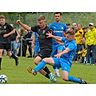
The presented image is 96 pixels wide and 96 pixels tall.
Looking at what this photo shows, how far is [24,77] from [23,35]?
938mm

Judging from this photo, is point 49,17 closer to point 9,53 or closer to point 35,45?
point 35,45

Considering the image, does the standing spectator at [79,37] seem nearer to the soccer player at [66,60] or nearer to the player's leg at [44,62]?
the soccer player at [66,60]

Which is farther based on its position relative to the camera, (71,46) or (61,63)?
(61,63)

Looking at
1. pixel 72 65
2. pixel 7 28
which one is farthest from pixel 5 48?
pixel 72 65

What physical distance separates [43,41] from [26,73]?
30.4 inches

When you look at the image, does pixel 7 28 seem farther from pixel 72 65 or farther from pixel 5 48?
pixel 72 65

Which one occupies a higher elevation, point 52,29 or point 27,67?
point 52,29

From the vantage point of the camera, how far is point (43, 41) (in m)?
12.4

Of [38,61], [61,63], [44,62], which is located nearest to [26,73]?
[38,61]

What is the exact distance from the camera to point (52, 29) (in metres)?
12.3

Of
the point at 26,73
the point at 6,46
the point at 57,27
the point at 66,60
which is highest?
the point at 57,27

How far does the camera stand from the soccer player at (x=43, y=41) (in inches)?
482

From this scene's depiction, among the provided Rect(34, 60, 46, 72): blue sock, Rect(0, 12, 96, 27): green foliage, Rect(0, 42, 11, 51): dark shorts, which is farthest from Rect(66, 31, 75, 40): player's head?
Rect(0, 42, 11, 51): dark shorts

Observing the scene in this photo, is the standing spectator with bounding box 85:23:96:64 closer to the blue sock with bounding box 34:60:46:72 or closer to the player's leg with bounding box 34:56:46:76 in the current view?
the player's leg with bounding box 34:56:46:76
